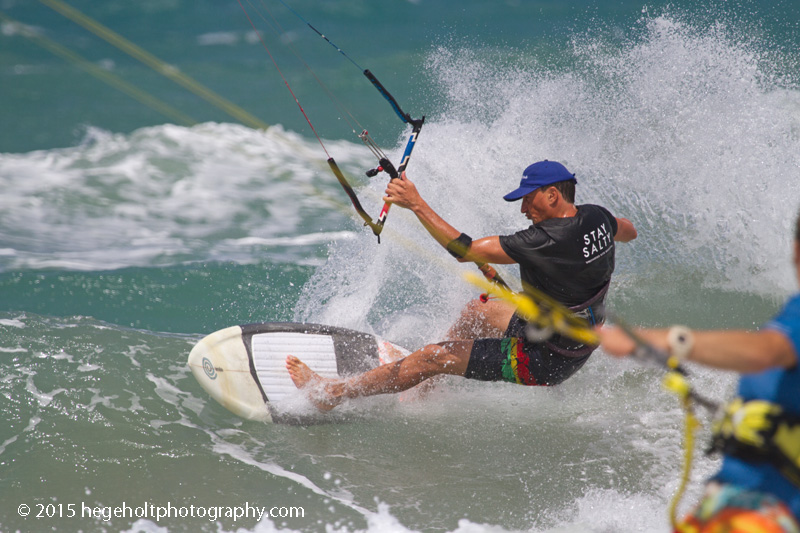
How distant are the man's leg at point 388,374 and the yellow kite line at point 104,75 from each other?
862 cm

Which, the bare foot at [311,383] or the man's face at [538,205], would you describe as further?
the bare foot at [311,383]

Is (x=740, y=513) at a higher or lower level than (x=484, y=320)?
lower

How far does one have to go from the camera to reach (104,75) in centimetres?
1407

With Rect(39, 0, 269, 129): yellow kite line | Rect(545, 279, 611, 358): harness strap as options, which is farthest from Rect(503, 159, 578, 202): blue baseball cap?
Rect(39, 0, 269, 129): yellow kite line

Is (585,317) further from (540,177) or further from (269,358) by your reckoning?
(269,358)

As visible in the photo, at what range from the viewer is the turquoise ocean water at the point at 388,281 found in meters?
3.72

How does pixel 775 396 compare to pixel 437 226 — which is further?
pixel 437 226

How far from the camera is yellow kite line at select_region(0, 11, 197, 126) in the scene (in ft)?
41.6

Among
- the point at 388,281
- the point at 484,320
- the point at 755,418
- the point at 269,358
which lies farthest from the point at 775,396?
the point at 388,281

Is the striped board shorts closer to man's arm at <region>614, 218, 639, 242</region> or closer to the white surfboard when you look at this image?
man's arm at <region>614, 218, 639, 242</region>

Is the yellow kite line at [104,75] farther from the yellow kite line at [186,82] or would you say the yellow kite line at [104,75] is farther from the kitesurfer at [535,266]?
the kitesurfer at [535,266]

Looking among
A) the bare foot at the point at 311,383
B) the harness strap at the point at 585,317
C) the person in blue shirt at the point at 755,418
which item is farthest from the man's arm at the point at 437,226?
the person in blue shirt at the point at 755,418

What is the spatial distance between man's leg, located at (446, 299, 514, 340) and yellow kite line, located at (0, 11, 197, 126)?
881 centimetres

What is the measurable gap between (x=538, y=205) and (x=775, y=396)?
2043 millimetres
